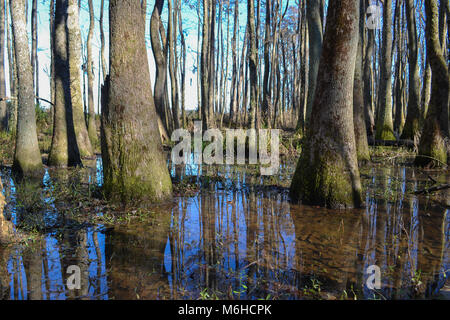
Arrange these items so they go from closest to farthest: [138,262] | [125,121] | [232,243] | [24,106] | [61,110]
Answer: [138,262] < [232,243] < [125,121] < [24,106] < [61,110]

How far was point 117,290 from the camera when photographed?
2695 mm

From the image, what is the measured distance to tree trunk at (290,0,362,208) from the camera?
5.14 m

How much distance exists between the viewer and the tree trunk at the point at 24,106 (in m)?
7.41

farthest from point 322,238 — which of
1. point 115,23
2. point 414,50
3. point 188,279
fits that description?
point 414,50

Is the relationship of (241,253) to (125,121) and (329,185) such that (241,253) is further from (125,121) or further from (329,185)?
(125,121)

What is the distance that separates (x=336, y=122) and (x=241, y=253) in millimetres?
2839

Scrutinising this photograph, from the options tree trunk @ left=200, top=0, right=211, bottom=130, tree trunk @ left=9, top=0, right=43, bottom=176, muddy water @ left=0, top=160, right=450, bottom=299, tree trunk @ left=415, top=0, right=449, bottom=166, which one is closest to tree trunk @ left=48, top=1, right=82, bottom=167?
tree trunk @ left=9, top=0, right=43, bottom=176

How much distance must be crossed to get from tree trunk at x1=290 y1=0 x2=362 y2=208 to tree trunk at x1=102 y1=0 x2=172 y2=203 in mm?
2705

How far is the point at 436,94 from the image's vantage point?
Result: 327 inches

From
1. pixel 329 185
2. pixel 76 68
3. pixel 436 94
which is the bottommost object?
pixel 329 185

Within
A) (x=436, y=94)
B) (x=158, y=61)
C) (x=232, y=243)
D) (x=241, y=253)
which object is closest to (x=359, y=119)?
(x=436, y=94)

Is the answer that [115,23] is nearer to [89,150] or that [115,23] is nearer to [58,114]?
[58,114]

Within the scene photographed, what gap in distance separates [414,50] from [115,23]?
486 inches

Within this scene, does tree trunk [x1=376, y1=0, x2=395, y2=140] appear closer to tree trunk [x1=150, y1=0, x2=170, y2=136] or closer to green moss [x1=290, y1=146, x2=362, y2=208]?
tree trunk [x1=150, y1=0, x2=170, y2=136]
